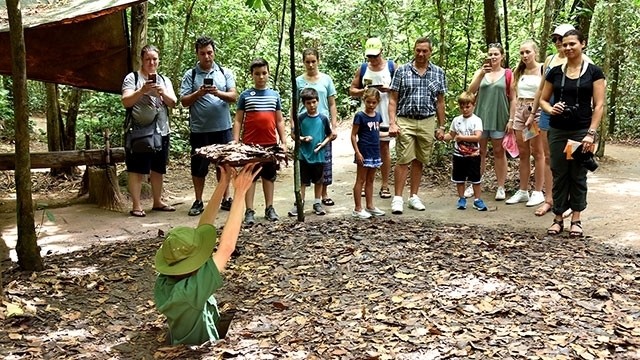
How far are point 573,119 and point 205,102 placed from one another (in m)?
3.54

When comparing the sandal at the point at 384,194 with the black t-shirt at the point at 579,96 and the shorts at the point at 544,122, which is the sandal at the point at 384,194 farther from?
the black t-shirt at the point at 579,96

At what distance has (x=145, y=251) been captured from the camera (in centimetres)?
500

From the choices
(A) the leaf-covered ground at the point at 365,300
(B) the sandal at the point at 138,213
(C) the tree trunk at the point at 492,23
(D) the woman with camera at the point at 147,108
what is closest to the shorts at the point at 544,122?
(A) the leaf-covered ground at the point at 365,300

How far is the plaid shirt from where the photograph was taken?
6.20 m

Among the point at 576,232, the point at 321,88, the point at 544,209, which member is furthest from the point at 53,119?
the point at 576,232

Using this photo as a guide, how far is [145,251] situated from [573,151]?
146 inches

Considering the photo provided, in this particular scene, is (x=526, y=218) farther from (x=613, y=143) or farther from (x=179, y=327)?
(x=613, y=143)

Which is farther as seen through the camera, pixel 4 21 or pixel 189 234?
pixel 4 21

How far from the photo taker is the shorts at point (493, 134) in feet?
21.6

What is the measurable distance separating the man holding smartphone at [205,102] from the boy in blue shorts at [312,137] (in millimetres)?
755

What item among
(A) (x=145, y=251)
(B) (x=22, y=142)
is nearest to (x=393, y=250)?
(A) (x=145, y=251)

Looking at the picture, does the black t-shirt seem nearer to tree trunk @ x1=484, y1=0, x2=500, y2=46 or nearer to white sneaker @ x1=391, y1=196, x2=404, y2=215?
white sneaker @ x1=391, y1=196, x2=404, y2=215

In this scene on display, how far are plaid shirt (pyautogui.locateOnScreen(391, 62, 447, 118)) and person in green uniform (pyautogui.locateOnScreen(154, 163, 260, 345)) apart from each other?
3.36 metres

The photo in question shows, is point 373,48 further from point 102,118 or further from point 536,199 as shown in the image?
point 102,118
